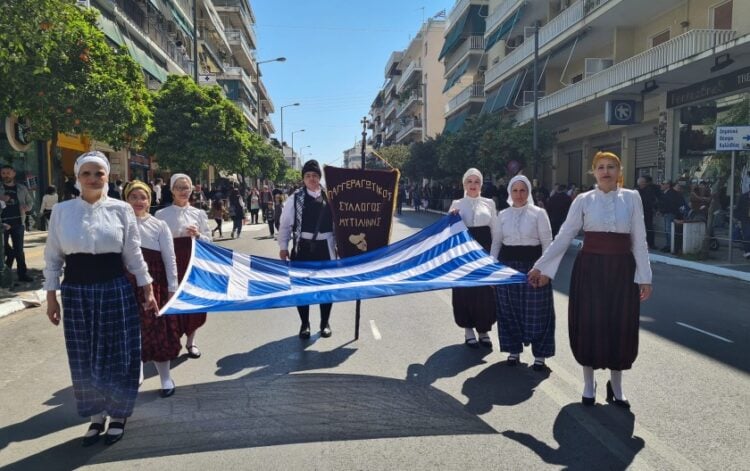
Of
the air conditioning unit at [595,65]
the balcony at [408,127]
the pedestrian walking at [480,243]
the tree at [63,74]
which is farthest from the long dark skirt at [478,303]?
the balcony at [408,127]

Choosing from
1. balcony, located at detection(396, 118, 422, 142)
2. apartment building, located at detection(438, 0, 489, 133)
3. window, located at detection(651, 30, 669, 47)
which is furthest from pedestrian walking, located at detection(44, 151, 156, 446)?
balcony, located at detection(396, 118, 422, 142)

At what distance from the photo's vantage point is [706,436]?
4.13m

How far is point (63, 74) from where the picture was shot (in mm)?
12133

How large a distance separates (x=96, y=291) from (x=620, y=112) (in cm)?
2322

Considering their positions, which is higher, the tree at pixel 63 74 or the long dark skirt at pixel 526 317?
the tree at pixel 63 74

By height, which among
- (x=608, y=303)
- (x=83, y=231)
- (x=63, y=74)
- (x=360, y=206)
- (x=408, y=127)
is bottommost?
(x=608, y=303)

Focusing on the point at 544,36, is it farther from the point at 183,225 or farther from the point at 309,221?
the point at 183,225

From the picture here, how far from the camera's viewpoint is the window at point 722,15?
19.0 m

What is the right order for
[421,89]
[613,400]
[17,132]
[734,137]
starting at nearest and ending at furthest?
[613,400], [734,137], [17,132], [421,89]

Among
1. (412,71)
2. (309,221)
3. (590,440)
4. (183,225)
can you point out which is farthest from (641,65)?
(412,71)

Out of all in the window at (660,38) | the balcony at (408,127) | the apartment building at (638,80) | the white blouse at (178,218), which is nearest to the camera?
the white blouse at (178,218)

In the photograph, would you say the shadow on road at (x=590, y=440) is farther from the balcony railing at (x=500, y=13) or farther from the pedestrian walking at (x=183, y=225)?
the balcony railing at (x=500, y=13)

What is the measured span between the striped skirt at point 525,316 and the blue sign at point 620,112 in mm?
19579

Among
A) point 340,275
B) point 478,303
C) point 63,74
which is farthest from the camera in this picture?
point 63,74
